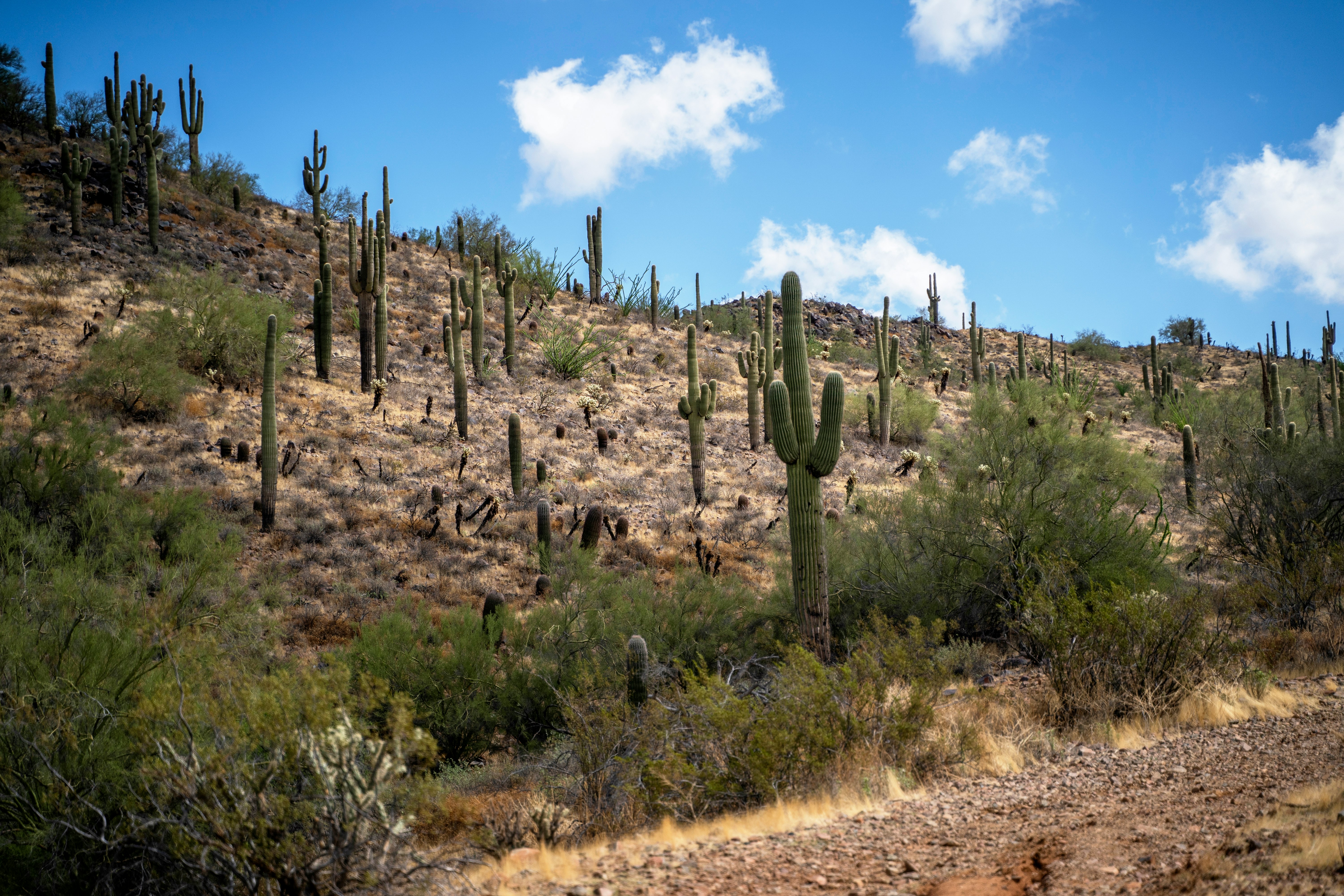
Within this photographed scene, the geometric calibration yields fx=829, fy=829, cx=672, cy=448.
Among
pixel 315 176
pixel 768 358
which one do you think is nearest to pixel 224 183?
pixel 315 176

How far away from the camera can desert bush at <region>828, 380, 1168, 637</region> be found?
11.5 metres

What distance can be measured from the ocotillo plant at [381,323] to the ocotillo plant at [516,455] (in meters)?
6.08

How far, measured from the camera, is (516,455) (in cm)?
1906

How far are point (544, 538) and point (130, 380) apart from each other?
36.8 feet

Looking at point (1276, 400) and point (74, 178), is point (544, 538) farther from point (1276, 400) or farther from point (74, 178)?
point (74, 178)

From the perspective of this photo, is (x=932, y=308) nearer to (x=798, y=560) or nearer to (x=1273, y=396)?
(x=1273, y=396)

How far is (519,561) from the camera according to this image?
1639cm

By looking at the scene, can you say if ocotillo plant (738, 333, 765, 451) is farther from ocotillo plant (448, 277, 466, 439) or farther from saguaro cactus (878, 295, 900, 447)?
ocotillo plant (448, 277, 466, 439)

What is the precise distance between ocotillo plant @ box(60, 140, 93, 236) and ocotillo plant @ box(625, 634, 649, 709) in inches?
1076

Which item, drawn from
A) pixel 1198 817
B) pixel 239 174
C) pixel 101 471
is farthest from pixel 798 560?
pixel 239 174

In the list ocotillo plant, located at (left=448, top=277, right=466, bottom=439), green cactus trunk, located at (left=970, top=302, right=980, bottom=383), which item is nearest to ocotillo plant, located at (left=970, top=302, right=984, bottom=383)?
green cactus trunk, located at (left=970, top=302, right=980, bottom=383)

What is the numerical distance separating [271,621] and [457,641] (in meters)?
4.03

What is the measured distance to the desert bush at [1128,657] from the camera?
26.4 ft

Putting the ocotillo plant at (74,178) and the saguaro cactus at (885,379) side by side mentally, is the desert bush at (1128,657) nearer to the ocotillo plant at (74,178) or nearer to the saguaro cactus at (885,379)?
the saguaro cactus at (885,379)
